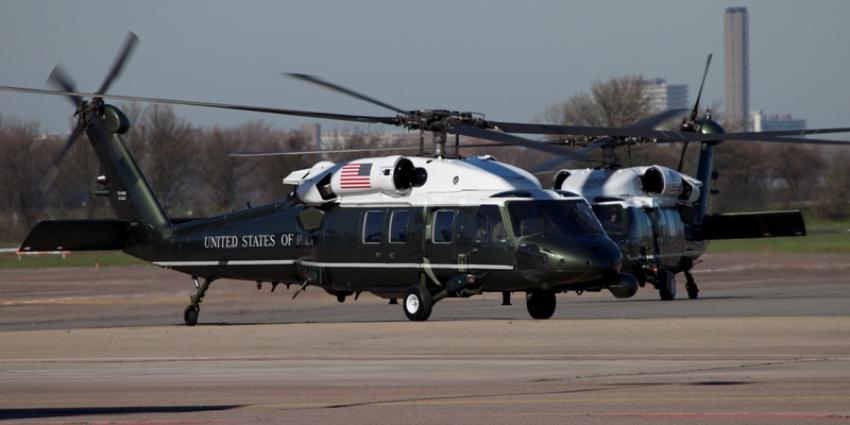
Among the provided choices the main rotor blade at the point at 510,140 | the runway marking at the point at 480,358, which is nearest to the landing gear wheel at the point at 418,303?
the main rotor blade at the point at 510,140

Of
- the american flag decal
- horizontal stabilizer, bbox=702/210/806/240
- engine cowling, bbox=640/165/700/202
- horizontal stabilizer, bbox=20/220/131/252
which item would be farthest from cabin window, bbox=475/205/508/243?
horizontal stabilizer, bbox=702/210/806/240

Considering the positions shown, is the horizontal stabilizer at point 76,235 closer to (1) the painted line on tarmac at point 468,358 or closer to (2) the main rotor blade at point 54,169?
(2) the main rotor blade at point 54,169

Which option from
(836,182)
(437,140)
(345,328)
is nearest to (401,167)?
(437,140)

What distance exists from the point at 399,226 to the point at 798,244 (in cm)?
3363

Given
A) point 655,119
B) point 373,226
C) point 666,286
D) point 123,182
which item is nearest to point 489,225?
point 373,226

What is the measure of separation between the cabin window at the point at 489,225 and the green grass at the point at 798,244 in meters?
31.7

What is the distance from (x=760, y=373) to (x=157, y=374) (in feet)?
19.5

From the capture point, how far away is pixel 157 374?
599 inches

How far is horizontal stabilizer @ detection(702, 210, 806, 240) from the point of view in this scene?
31328mm

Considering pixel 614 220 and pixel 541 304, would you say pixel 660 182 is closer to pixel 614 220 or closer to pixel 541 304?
pixel 614 220

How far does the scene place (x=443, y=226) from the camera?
23.5m

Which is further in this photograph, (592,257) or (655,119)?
(655,119)

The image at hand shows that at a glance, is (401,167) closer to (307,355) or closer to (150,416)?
(307,355)

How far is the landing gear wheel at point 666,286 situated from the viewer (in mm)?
30078
